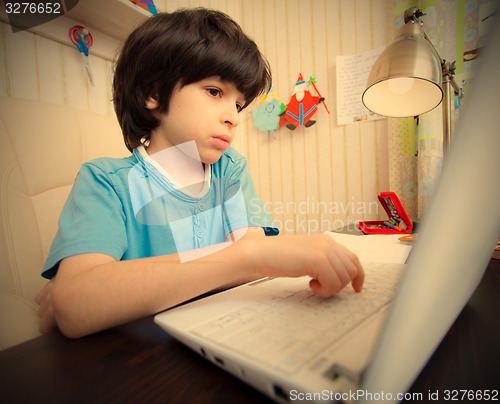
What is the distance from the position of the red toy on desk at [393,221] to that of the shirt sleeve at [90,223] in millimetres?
764

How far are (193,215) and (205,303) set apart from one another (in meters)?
0.34

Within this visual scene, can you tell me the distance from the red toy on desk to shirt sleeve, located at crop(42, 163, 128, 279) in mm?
764

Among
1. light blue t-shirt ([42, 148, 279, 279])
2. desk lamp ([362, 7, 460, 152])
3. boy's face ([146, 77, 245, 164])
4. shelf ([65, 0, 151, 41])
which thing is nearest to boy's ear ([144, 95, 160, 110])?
boy's face ([146, 77, 245, 164])

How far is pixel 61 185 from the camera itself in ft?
2.16

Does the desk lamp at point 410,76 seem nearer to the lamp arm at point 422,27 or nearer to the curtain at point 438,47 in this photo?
the lamp arm at point 422,27

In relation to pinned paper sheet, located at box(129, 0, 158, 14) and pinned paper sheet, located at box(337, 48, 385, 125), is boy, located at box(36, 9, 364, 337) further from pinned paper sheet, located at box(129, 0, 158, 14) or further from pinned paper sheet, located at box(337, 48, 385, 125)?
pinned paper sheet, located at box(337, 48, 385, 125)

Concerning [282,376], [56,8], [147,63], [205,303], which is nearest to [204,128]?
[147,63]

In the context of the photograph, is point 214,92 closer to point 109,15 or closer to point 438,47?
point 109,15

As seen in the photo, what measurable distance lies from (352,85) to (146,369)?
1490 millimetres

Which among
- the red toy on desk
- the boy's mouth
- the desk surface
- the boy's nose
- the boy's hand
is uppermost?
the boy's nose

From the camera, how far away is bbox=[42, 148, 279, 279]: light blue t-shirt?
1.28ft

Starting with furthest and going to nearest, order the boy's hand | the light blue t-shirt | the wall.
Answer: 1. the wall
2. the light blue t-shirt
3. the boy's hand

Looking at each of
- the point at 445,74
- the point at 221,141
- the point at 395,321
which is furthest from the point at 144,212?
the point at 445,74

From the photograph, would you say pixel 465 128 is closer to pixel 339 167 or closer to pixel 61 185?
pixel 61 185
